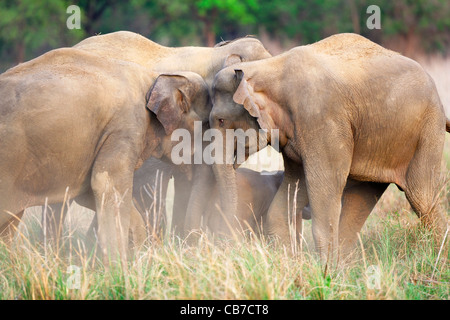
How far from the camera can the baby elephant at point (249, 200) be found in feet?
23.9

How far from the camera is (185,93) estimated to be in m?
7.01

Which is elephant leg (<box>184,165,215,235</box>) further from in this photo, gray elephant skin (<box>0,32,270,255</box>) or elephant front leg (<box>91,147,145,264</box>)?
elephant front leg (<box>91,147,145,264</box>)

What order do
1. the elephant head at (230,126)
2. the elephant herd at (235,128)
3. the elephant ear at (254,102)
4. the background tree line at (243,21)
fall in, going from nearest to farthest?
the elephant herd at (235,128) → the elephant ear at (254,102) → the elephant head at (230,126) → the background tree line at (243,21)

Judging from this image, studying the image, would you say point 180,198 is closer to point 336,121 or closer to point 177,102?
point 177,102

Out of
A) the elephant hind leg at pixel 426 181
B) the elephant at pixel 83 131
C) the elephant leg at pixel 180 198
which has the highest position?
the elephant at pixel 83 131

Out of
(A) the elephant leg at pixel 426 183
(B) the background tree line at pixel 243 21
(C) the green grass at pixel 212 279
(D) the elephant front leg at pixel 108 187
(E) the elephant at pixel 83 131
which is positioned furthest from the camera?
(B) the background tree line at pixel 243 21

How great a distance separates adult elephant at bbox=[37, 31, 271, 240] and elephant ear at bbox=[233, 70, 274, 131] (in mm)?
866

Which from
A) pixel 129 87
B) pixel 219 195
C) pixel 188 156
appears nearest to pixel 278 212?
pixel 219 195

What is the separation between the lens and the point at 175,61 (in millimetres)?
7680

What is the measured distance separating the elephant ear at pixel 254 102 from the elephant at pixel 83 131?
2.22ft

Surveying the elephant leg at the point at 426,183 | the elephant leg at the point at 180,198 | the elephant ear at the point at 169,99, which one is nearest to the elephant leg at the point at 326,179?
the elephant leg at the point at 426,183

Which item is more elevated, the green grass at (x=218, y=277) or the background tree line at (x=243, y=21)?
the background tree line at (x=243, y=21)

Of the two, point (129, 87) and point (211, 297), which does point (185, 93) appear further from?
point (211, 297)

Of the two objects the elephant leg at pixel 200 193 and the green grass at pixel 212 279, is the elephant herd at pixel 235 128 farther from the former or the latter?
the green grass at pixel 212 279
